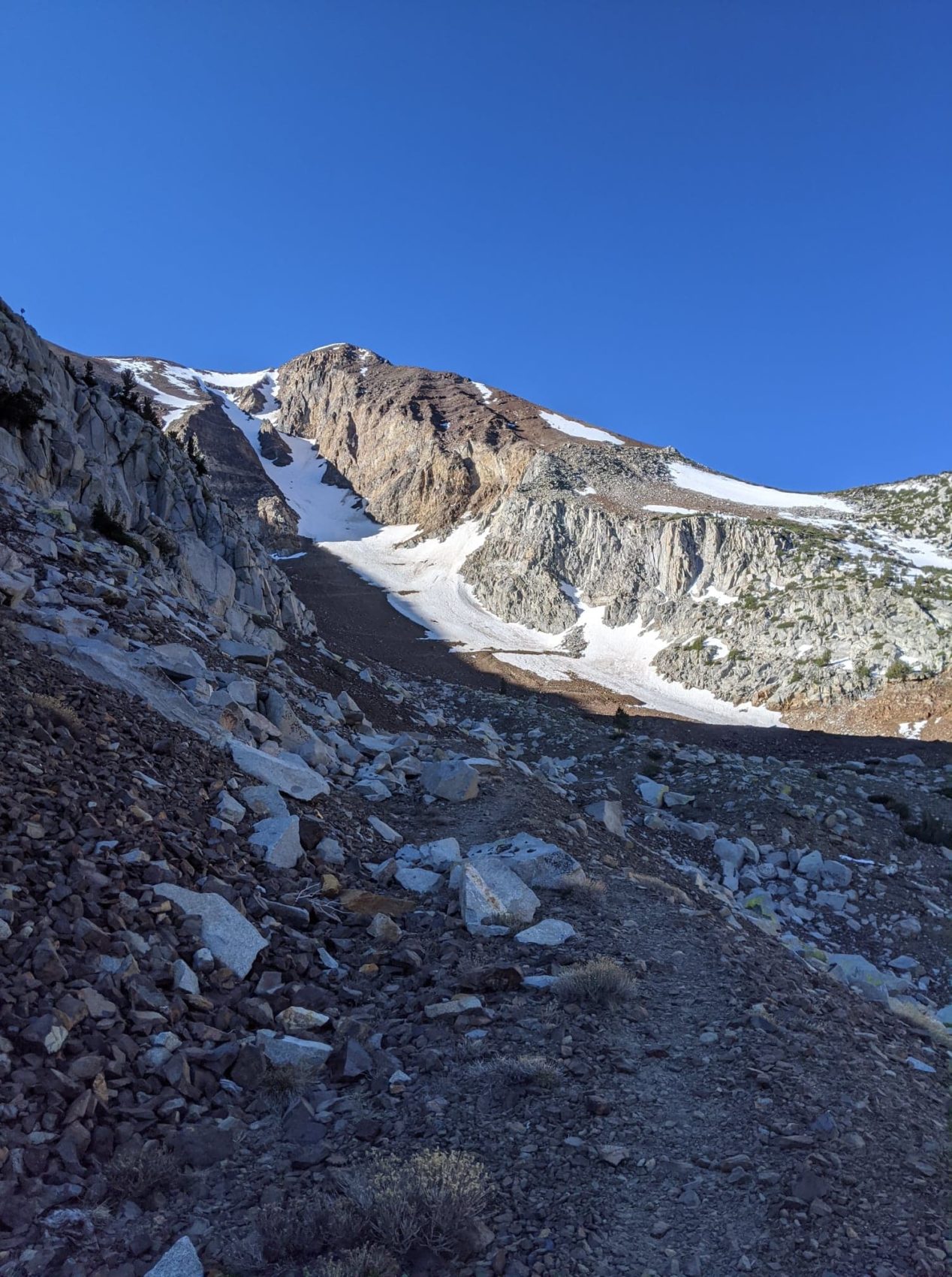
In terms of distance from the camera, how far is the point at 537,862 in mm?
8281

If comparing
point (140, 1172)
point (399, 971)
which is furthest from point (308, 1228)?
point (399, 971)

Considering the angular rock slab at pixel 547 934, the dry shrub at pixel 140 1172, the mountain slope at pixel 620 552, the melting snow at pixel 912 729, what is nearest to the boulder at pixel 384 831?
the angular rock slab at pixel 547 934

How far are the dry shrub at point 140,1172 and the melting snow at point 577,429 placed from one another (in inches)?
4267

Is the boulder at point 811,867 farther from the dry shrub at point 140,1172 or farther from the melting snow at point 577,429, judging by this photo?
the melting snow at point 577,429

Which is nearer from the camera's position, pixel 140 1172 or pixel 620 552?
pixel 140 1172

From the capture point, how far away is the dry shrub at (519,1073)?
Result: 178 inches

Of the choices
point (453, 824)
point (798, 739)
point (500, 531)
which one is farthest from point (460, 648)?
point (453, 824)

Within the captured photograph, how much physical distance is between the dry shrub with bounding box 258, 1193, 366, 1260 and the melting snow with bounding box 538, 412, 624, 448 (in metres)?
108

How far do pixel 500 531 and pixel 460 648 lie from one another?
2630 cm

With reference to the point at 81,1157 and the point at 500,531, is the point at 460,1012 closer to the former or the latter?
the point at 81,1157

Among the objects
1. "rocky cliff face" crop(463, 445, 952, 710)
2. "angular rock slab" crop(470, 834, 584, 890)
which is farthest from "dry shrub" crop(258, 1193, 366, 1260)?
"rocky cliff face" crop(463, 445, 952, 710)

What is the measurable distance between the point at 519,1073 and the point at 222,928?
263cm

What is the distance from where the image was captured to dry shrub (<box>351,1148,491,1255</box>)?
328 cm

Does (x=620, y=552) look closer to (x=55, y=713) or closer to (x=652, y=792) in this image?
(x=652, y=792)
